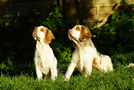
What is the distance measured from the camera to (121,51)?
7.18 meters

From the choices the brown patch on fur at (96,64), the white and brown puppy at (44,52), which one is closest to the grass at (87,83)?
the brown patch on fur at (96,64)

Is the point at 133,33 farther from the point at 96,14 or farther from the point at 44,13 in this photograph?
the point at 44,13

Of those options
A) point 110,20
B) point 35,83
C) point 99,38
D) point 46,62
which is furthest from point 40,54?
point 110,20

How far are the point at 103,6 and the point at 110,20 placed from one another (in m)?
0.48

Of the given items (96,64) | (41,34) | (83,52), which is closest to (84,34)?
(83,52)

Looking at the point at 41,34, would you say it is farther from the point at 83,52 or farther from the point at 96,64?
the point at 96,64

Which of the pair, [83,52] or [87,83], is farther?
[83,52]

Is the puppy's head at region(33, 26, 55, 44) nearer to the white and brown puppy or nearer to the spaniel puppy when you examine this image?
the white and brown puppy

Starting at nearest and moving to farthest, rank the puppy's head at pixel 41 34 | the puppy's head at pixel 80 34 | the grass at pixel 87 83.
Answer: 1. the grass at pixel 87 83
2. the puppy's head at pixel 80 34
3. the puppy's head at pixel 41 34

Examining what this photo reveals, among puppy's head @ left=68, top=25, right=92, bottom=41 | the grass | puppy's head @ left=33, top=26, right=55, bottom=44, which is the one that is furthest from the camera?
puppy's head @ left=33, top=26, right=55, bottom=44

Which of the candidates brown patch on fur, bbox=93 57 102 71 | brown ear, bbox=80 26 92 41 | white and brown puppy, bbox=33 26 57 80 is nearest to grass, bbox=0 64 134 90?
brown patch on fur, bbox=93 57 102 71

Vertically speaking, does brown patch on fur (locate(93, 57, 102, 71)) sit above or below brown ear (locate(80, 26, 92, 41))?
below

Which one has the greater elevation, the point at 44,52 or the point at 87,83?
the point at 44,52

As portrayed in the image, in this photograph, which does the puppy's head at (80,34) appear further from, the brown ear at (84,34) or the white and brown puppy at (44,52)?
the white and brown puppy at (44,52)
